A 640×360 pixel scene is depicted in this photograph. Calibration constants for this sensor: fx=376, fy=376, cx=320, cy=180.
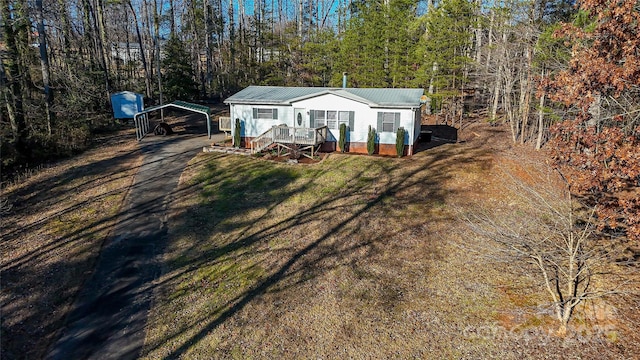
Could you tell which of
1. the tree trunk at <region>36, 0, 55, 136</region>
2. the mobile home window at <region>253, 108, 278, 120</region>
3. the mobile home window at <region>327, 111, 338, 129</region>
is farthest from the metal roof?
the tree trunk at <region>36, 0, 55, 136</region>

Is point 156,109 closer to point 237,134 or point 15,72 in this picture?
point 237,134

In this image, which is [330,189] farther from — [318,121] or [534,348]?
[534,348]

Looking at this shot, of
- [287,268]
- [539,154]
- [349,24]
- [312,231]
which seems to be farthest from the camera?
[349,24]

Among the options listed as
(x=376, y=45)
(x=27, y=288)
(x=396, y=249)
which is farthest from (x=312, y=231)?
(x=376, y=45)

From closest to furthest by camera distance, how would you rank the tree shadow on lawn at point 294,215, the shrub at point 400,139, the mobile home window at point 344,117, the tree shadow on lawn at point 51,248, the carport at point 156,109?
the tree shadow on lawn at point 51,248 < the tree shadow on lawn at point 294,215 < the shrub at point 400,139 < the mobile home window at point 344,117 < the carport at point 156,109

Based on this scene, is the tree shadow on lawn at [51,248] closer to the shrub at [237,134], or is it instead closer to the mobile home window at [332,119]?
the shrub at [237,134]

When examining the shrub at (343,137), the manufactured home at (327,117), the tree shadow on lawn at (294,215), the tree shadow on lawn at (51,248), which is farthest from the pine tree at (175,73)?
the shrub at (343,137)
